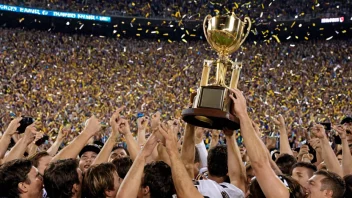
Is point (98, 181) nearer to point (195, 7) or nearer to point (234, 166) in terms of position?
point (234, 166)

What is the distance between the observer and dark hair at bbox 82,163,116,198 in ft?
12.1

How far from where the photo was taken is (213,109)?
13.4 ft

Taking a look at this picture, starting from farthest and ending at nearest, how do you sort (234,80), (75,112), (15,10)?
(15,10), (75,112), (234,80)

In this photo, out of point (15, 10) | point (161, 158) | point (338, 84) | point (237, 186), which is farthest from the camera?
point (15, 10)

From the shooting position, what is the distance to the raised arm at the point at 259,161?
3.33m

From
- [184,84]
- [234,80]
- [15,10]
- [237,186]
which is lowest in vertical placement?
[237,186]

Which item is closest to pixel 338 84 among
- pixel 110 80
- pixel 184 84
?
pixel 184 84

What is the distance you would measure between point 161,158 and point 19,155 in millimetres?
1299

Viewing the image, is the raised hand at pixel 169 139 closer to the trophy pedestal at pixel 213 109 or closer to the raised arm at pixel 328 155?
the trophy pedestal at pixel 213 109

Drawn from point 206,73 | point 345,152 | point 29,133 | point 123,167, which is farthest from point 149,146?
point 345,152

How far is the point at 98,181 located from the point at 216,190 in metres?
0.84

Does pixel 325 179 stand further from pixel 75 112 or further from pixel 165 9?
pixel 165 9

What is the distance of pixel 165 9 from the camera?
29719 mm

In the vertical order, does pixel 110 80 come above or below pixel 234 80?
above
